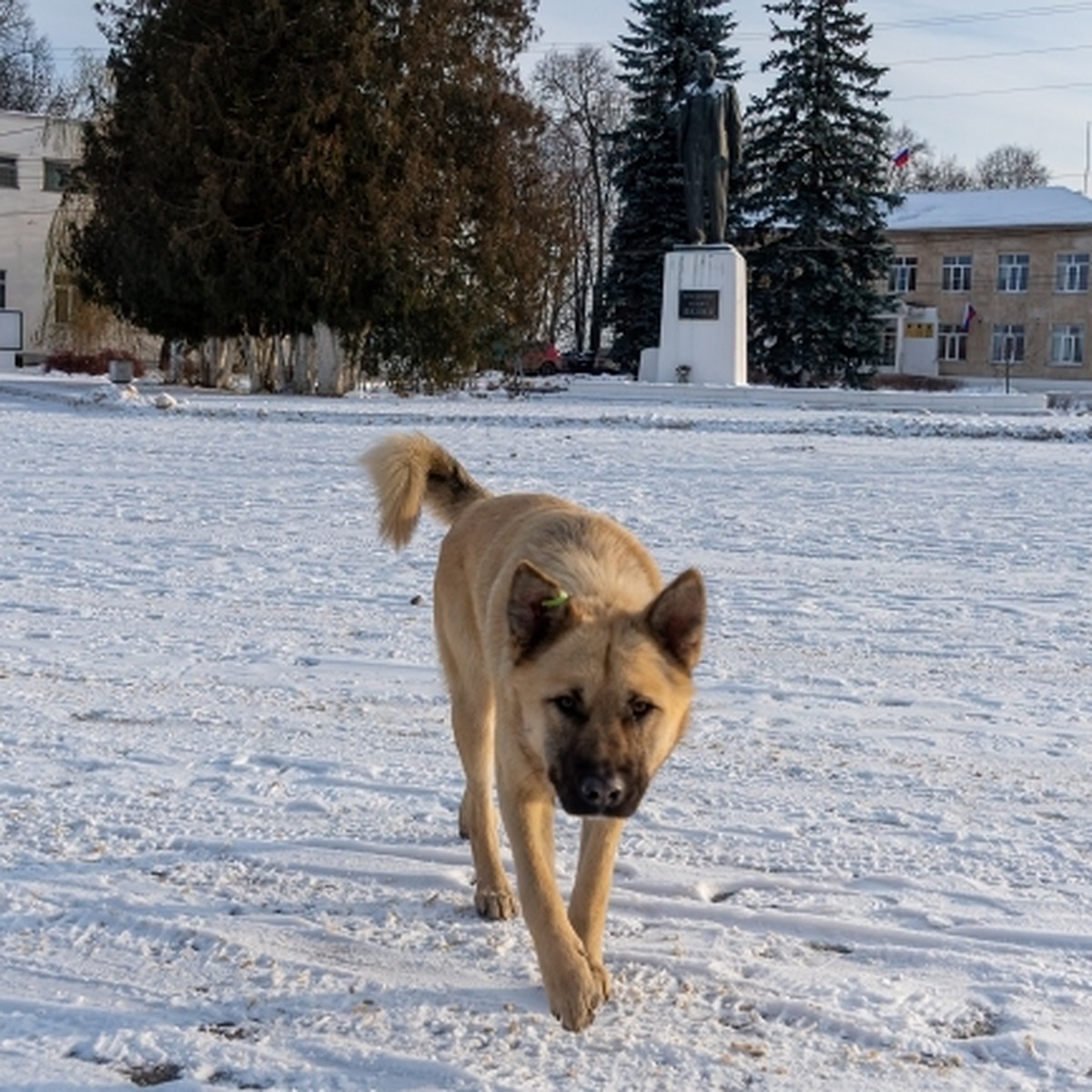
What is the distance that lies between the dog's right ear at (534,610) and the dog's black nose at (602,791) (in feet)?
1.37

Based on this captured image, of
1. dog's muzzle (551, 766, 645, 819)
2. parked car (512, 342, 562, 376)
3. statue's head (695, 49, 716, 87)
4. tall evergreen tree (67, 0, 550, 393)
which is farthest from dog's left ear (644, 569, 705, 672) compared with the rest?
parked car (512, 342, 562, 376)

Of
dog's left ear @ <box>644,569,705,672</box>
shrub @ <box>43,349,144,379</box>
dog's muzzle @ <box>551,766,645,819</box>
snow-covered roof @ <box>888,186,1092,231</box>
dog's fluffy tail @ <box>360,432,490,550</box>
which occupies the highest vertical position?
snow-covered roof @ <box>888,186,1092,231</box>

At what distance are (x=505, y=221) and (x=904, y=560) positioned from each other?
2503cm

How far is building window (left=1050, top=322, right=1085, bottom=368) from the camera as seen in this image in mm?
67625

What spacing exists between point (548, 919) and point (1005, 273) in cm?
7087

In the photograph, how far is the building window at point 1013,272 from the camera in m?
67.8

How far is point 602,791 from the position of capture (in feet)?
9.95

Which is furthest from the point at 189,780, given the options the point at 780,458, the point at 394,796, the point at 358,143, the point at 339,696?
the point at 358,143

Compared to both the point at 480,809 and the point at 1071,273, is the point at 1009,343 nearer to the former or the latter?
the point at 1071,273

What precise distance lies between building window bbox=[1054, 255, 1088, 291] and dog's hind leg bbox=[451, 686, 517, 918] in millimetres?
69090

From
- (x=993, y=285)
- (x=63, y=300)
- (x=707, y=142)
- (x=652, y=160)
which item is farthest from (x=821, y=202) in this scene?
(x=63, y=300)

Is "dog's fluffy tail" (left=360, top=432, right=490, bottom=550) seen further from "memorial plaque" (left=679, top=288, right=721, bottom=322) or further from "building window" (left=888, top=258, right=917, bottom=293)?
"building window" (left=888, top=258, right=917, bottom=293)

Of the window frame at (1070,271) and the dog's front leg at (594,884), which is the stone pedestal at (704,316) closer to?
the dog's front leg at (594,884)

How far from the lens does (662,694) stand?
10.8 feet
